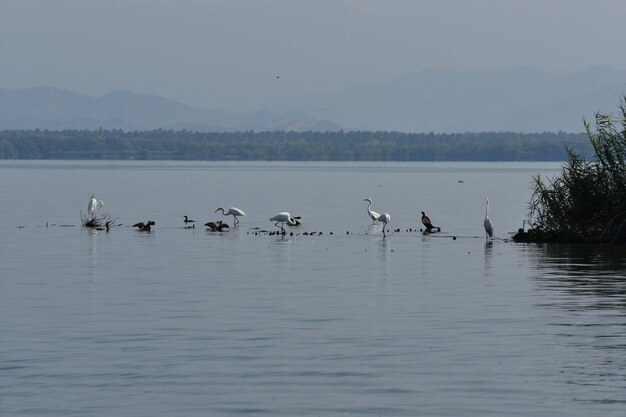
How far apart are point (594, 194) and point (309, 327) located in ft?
58.5

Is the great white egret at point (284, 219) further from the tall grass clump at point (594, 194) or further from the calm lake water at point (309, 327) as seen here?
the tall grass clump at point (594, 194)

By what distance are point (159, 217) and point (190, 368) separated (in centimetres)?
4064

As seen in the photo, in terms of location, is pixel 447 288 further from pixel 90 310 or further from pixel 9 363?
pixel 9 363

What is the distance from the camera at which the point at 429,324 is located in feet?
73.1

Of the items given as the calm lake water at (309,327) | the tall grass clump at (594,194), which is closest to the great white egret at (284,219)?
the calm lake water at (309,327)

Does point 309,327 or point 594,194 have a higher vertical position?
point 594,194

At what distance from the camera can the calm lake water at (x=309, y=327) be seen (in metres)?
16.1

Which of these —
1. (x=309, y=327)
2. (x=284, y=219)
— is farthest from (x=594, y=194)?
(x=309, y=327)

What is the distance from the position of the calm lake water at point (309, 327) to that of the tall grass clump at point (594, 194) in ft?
3.35

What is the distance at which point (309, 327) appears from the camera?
72.1 ft

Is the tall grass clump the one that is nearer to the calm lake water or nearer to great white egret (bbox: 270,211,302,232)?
the calm lake water

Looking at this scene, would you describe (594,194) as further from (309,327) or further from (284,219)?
(309,327)

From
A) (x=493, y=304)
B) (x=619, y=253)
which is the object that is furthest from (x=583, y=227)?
(x=493, y=304)

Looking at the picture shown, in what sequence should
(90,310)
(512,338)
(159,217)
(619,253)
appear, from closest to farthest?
(512,338), (90,310), (619,253), (159,217)
